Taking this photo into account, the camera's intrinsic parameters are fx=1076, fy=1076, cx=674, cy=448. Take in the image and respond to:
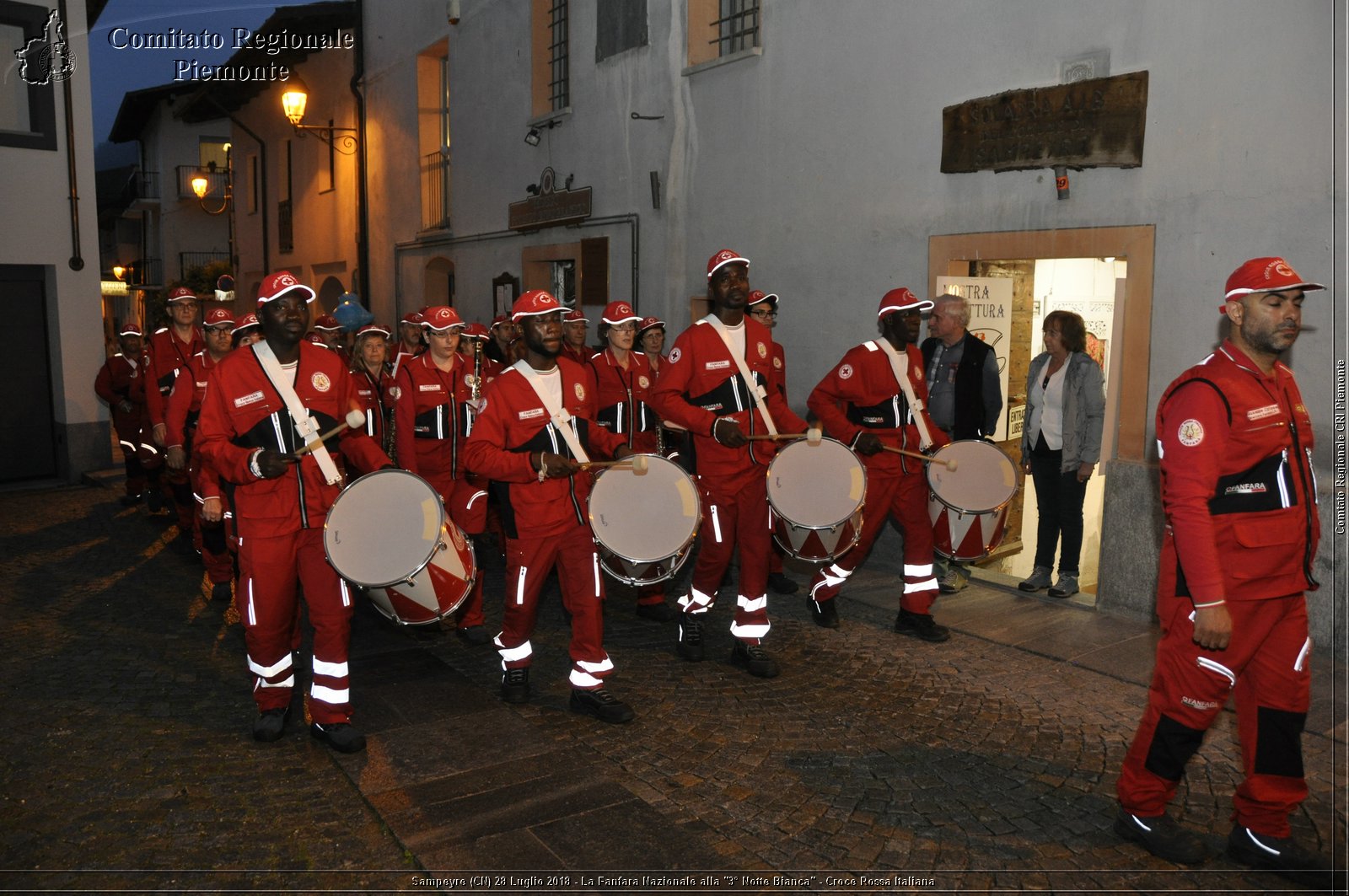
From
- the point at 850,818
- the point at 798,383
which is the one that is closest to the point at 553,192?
the point at 798,383

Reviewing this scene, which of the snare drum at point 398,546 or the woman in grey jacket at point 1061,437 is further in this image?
the woman in grey jacket at point 1061,437

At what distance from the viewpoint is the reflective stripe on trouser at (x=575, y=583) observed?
5.51 m

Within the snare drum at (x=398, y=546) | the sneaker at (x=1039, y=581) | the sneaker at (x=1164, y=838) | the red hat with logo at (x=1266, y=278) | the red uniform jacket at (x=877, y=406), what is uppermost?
the red hat with logo at (x=1266, y=278)

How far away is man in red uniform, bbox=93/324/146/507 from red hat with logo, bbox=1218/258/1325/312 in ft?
36.8

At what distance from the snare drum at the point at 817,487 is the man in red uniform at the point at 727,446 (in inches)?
8.9

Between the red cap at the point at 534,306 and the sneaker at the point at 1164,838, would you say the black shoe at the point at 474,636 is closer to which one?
the red cap at the point at 534,306

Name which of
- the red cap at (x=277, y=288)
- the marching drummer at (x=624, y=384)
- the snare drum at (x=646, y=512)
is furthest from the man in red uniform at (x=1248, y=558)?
the marching drummer at (x=624, y=384)

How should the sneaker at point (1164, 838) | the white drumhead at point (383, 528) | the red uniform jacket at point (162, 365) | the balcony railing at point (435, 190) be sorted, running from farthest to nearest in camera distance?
the balcony railing at point (435, 190) < the red uniform jacket at point (162, 365) < the white drumhead at point (383, 528) < the sneaker at point (1164, 838)

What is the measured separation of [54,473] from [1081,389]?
13280mm

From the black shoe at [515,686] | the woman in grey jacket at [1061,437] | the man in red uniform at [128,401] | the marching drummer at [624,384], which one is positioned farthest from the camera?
the man in red uniform at [128,401]

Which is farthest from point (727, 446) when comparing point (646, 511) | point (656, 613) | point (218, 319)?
point (218, 319)

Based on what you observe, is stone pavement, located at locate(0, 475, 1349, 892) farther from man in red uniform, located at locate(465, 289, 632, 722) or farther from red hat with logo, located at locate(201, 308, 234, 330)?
red hat with logo, located at locate(201, 308, 234, 330)

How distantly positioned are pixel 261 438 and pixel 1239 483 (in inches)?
164

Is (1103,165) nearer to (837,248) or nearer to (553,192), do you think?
(837,248)
